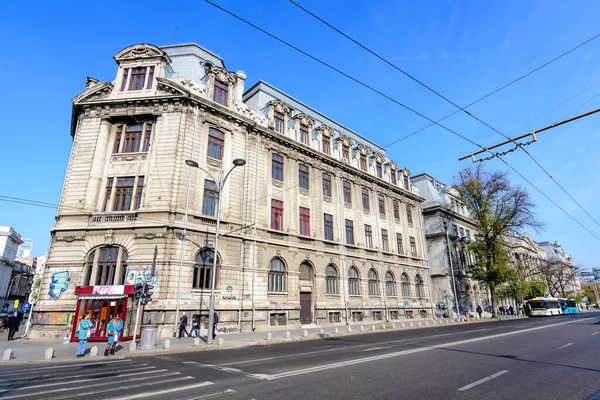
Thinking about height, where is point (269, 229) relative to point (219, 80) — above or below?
below

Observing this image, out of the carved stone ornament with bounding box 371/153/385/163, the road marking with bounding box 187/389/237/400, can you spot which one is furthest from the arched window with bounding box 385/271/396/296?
the road marking with bounding box 187/389/237/400

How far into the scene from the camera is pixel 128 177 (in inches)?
854

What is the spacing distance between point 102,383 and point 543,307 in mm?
58142

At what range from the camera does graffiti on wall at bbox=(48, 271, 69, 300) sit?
18622 millimetres

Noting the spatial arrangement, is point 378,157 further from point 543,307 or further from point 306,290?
point 543,307

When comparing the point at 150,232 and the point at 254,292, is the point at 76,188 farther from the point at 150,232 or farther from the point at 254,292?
the point at 254,292

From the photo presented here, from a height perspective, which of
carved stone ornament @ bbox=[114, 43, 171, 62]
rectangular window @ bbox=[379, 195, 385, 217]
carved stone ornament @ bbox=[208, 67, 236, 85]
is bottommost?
rectangular window @ bbox=[379, 195, 385, 217]

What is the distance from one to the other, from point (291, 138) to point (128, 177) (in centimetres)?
1423

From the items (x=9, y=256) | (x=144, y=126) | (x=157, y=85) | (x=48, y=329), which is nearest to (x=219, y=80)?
(x=157, y=85)

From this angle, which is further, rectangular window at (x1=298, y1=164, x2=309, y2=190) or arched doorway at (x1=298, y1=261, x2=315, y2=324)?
rectangular window at (x1=298, y1=164, x2=309, y2=190)

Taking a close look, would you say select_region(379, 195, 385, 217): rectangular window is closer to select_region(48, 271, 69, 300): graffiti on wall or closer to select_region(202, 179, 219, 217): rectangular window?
select_region(202, 179, 219, 217): rectangular window

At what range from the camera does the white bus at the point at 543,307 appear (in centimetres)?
4584

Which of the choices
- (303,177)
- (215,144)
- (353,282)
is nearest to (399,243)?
(353,282)

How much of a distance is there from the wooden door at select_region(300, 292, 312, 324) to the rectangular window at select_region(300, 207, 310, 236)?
5.41m
